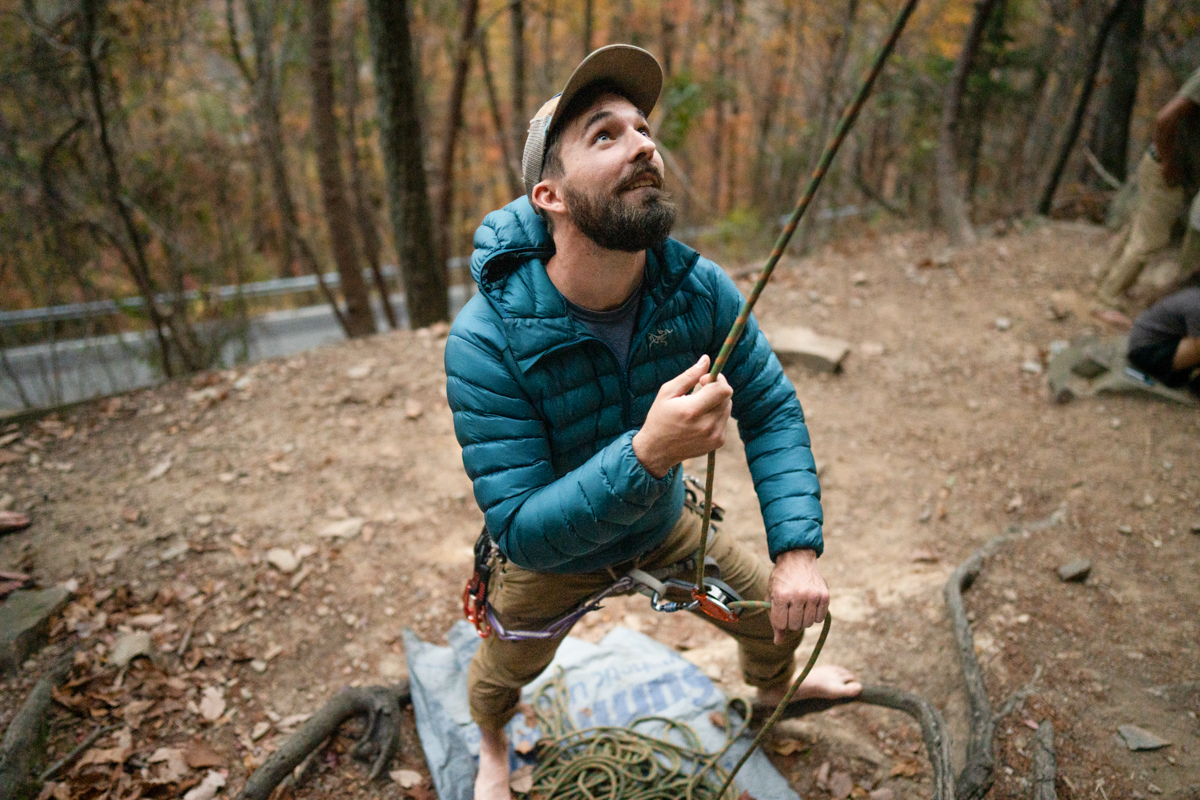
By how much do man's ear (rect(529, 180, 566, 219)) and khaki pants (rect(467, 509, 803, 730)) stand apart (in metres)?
1.07

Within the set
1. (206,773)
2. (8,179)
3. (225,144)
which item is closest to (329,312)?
(225,144)

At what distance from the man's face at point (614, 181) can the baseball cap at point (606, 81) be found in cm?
7

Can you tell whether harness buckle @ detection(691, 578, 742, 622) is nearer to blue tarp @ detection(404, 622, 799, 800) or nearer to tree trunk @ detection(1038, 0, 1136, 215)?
blue tarp @ detection(404, 622, 799, 800)

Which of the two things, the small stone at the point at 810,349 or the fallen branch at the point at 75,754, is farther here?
the small stone at the point at 810,349

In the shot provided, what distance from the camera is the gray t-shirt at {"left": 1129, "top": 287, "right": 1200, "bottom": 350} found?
3.92 meters

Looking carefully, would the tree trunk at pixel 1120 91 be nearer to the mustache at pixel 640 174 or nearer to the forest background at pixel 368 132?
the forest background at pixel 368 132

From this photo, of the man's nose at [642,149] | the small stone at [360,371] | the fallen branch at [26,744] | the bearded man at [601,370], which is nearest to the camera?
the bearded man at [601,370]

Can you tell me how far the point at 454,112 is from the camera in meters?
7.36

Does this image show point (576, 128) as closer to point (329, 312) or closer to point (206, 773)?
point (206, 773)

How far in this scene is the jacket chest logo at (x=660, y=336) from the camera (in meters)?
1.88

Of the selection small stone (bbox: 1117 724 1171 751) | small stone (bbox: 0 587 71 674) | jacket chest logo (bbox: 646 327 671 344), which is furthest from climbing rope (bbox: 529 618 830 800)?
small stone (bbox: 0 587 71 674)

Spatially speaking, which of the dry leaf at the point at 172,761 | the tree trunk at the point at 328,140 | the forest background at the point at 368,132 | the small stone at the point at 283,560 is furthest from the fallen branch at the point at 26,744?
the tree trunk at the point at 328,140

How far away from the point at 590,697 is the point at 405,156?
4.61 meters

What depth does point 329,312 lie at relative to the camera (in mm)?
11656
